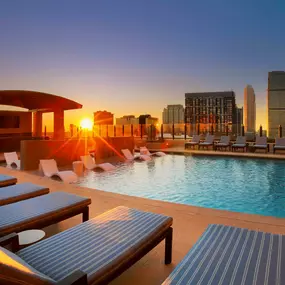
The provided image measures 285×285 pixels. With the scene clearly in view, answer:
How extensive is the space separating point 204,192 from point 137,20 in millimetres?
9279

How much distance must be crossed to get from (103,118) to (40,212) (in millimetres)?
18252

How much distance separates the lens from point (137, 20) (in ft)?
40.1

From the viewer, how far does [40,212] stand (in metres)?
2.62

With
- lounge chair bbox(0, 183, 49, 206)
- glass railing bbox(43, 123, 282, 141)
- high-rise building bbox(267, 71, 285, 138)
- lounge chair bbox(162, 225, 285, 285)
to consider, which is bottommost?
lounge chair bbox(162, 225, 285, 285)

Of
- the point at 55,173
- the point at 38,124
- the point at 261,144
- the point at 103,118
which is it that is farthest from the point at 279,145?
the point at 38,124

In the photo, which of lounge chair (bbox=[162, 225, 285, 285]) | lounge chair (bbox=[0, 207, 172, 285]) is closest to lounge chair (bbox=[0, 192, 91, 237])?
lounge chair (bbox=[0, 207, 172, 285])

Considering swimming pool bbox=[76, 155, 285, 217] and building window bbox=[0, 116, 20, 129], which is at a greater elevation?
building window bbox=[0, 116, 20, 129]

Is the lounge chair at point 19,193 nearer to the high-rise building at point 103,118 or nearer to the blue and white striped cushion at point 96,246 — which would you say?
the blue and white striped cushion at point 96,246

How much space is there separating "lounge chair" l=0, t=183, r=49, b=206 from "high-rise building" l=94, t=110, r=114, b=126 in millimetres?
16481

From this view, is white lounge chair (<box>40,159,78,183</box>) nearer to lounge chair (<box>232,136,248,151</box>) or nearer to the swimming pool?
the swimming pool

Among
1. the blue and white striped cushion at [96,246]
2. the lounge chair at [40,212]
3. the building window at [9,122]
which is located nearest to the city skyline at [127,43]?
the building window at [9,122]

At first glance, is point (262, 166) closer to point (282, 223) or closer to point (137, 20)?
point (282, 223)

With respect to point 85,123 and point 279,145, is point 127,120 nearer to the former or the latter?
point 85,123

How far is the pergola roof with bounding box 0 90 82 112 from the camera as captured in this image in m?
10.6
